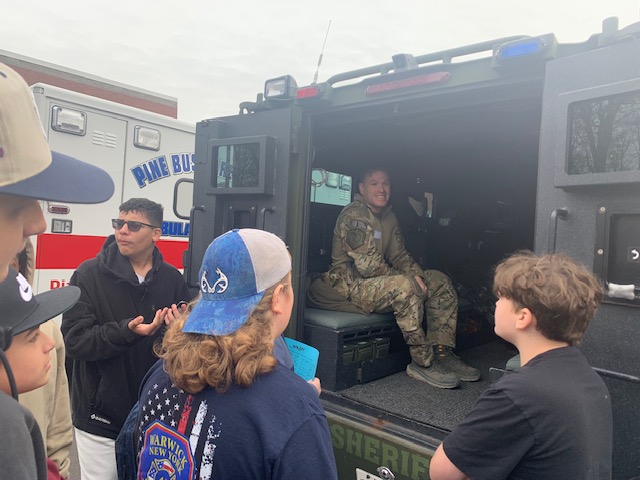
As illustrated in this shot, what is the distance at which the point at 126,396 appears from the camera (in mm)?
2408

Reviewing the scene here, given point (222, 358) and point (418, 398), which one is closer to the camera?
point (222, 358)

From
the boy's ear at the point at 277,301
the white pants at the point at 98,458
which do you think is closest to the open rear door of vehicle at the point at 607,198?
the boy's ear at the point at 277,301

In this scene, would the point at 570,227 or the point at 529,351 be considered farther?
the point at 570,227

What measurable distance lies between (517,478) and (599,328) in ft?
2.30

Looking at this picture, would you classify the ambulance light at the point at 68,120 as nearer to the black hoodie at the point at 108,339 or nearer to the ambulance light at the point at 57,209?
the ambulance light at the point at 57,209

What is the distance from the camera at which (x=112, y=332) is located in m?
2.28

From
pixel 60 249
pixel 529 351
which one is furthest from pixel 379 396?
pixel 60 249

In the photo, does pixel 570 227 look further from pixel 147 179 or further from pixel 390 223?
pixel 147 179

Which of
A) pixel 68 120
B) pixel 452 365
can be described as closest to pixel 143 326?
pixel 452 365

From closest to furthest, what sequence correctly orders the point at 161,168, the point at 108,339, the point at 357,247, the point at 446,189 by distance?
the point at 108,339, the point at 357,247, the point at 446,189, the point at 161,168

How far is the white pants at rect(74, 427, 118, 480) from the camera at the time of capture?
7.81ft

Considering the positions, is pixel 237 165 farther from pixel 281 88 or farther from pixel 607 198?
pixel 607 198

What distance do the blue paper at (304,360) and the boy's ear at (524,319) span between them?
669 millimetres

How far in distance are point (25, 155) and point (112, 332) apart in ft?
5.20
